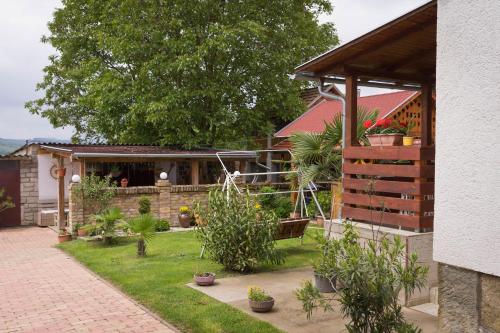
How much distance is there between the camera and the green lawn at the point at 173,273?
6242 mm

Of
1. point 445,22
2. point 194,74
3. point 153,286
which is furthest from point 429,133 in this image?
point 194,74

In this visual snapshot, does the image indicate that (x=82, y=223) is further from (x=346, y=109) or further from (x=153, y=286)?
(x=346, y=109)

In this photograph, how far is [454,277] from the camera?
3701 millimetres

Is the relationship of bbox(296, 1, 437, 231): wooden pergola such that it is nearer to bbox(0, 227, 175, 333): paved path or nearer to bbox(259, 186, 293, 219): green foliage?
bbox(0, 227, 175, 333): paved path

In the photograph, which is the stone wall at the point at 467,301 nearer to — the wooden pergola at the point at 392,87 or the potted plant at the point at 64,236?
the wooden pergola at the point at 392,87

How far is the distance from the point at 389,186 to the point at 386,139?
2.99 feet

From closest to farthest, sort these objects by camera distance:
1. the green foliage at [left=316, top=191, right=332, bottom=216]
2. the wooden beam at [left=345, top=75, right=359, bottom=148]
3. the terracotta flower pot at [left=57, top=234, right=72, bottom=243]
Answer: the wooden beam at [left=345, top=75, right=359, bottom=148], the terracotta flower pot at [left=57, top=234, right=72, bottom=243], the green foliage at [left=316, top=191, right=332, bottom=216]

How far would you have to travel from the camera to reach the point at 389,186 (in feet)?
21.4

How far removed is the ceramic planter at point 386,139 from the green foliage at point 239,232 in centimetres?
264

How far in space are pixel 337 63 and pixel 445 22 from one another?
3.45m

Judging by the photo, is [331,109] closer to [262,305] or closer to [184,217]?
[184,217]

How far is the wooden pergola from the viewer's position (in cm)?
612

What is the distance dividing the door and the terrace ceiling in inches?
567

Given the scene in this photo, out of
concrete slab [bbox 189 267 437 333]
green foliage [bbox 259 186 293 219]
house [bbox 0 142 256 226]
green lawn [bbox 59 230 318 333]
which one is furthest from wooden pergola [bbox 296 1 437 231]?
house [bbox 0 142 256 226]
